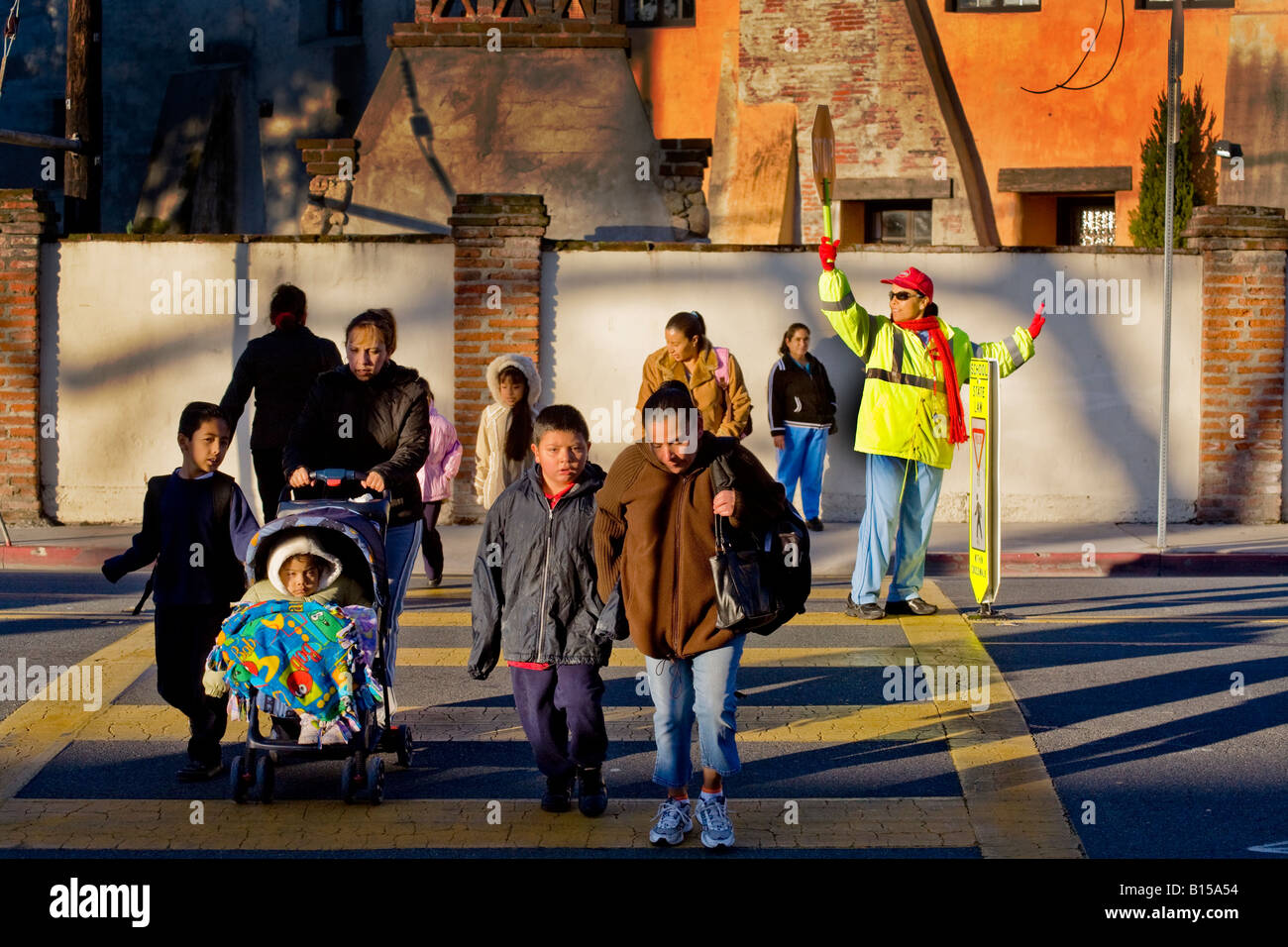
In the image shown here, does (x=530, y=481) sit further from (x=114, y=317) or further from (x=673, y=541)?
(x=114, y=317)

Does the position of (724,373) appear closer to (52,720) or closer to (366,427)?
(366,427)

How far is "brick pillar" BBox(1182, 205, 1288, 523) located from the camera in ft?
49.8

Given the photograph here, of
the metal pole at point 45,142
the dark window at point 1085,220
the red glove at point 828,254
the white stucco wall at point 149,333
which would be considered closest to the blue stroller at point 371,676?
the red glove at point 828,254

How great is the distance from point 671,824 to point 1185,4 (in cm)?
2322

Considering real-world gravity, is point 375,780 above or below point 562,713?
below

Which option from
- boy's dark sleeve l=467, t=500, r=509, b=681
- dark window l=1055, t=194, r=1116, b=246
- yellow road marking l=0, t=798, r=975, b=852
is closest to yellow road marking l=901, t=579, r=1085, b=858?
yellow road marking l=0, t=798, r=975, b=852

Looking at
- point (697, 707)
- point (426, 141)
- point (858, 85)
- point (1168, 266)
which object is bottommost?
point (697, 707)

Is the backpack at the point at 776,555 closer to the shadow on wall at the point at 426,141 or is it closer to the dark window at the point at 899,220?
the shadow on wall at the point at 426,141

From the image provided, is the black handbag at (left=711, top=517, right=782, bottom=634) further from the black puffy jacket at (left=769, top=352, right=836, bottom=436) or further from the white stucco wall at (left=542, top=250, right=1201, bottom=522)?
the white stucco wall at (left=542, top=250, right=1201, bottom=522)

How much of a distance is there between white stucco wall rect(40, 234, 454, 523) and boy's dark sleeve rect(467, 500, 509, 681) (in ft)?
30.2

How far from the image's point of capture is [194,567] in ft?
22.3

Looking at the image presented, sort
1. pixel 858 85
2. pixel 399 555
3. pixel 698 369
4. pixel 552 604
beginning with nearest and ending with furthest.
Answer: pixel 552 604
pixel 399 555
pixel 698 369
pixel 858 85

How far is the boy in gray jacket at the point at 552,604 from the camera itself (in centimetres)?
617

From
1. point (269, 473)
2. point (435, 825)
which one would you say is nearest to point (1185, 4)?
point (269, 473)
